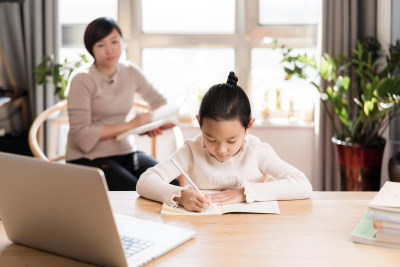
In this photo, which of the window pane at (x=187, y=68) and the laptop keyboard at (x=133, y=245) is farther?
the window pane at (x=187, y=68)

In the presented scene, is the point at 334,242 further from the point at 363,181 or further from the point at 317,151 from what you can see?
the point at 317,151

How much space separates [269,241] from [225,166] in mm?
499

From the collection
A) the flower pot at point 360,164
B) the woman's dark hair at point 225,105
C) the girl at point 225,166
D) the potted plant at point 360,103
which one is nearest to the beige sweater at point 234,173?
the girl at point 225,166

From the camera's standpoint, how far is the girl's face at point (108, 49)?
270 centimetres

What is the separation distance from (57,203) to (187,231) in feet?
1.10

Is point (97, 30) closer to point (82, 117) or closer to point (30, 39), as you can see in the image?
point (82, 117)

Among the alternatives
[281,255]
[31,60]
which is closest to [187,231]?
[281,255]

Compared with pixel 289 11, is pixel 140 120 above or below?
below

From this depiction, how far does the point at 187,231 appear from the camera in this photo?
4.40ft

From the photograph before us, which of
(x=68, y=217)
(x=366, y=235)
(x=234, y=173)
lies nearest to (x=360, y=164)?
(x=234, y=173)

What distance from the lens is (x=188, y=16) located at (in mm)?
3928

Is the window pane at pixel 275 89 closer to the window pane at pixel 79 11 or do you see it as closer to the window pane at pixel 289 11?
the window pane at pixel 289 11

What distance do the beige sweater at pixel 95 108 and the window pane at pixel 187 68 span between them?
109cm

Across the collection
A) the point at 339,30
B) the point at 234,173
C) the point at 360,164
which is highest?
the point at 339,30
